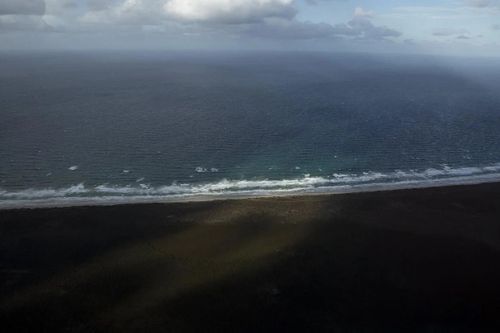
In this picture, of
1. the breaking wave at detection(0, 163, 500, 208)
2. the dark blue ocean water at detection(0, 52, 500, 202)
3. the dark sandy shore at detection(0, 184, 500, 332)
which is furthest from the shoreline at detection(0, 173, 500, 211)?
the dark sandy shore at detection(0, 184, 500, 332)

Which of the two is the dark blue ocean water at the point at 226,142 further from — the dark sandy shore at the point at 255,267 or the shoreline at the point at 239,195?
the dark sandy shore at the point at 255,267

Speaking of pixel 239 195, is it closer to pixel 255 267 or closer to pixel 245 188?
pixel 245 188

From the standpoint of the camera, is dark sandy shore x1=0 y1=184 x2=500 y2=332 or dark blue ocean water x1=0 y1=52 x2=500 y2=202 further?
dark blue ocean water x1=0 y1=52 x2=500 y2=202

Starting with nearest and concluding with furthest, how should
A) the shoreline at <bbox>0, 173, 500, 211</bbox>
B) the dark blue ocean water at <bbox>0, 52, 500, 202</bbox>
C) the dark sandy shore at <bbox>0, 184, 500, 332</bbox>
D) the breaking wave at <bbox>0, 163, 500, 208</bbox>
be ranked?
the dark sandy shore at <bbox>0, 184, 500, 332</bbox>, the shoreline at <bbox>0, 173, 500, 211</bbox>, the breaking wave at <bbox>0, 163, 500, 208</bbox>, the dark blue ocean water at <bbox>0, 52, 500, 202</bbox>

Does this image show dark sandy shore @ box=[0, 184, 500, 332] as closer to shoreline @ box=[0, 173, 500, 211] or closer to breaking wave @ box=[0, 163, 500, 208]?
shoreline @ box=[0, 173, 500, 211]

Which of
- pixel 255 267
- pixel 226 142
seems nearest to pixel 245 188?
pixel 255 267

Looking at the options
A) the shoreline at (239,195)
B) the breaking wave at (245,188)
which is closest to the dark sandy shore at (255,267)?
the shoreline at (239,195)
